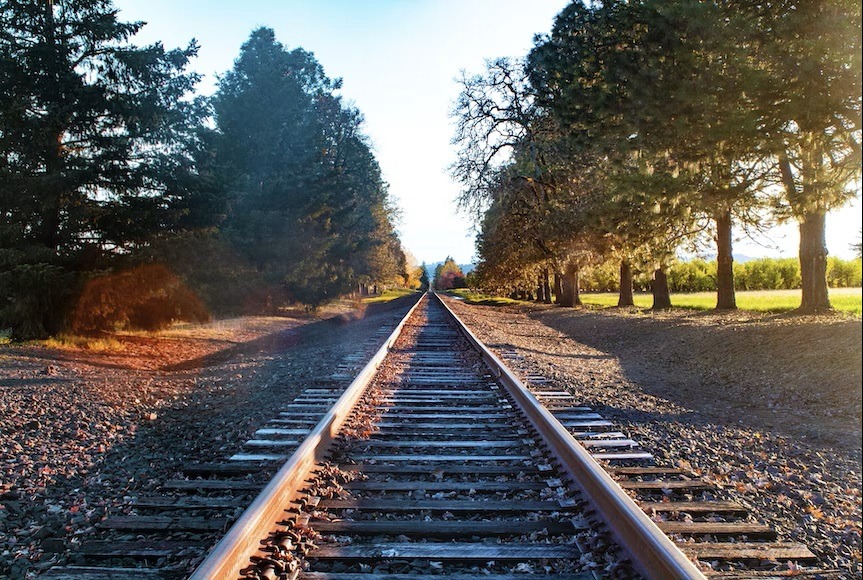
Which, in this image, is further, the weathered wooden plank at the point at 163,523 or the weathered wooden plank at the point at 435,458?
the weathered wooden plank at the point at 435,458

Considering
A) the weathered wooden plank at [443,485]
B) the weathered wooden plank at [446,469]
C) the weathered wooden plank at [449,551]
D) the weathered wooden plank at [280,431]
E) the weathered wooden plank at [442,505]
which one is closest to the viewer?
the weathered wooden plank at [449,551]

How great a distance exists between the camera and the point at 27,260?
11.0m

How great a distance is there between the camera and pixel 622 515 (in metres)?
3.05

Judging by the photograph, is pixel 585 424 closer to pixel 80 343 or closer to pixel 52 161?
pixel 80 343

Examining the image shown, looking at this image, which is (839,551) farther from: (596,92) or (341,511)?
(596,92)

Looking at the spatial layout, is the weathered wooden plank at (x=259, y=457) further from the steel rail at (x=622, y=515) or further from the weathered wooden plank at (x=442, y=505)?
the steel rail at (x=622, y=515)

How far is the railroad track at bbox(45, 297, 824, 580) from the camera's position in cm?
285

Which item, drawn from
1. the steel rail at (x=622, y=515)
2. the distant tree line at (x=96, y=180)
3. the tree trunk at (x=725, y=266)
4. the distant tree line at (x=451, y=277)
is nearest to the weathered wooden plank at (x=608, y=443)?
the steel rail at (x=622, y=515)

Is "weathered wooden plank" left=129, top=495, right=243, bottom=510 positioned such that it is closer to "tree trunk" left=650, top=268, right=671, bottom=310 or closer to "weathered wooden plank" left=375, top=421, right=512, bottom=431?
"weathered wooden plank" left=375, top=421, right=512, bottom=431

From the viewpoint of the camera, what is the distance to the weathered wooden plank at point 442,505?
3.54 meters

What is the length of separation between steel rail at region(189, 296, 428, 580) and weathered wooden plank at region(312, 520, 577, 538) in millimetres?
289

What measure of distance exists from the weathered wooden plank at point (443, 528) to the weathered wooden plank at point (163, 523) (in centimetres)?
60

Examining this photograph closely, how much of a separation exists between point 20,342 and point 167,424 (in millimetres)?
7560

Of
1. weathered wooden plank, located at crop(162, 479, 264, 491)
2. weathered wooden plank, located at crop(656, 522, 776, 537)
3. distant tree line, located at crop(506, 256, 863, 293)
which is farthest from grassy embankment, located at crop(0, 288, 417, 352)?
distant tree line, located at crop(506, 256, 863, 293)
